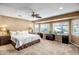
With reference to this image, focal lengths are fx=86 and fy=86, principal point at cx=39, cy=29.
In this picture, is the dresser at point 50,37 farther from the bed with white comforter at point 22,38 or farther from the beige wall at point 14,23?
the beige wall at point 14,23

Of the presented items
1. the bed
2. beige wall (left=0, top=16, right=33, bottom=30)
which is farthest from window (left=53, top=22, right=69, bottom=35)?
→ beige wall (left=0, top=16, right=33, bottom=30)

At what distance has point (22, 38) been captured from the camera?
2.65m

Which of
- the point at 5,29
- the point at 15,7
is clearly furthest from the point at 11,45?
the point at 15,7

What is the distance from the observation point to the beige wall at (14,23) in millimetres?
2438

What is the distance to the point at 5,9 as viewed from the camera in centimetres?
238

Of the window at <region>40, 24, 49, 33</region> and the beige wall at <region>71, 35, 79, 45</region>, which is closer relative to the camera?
the beige wall at <region>71, 35, 79, 45</region>

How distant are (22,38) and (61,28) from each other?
1.22m

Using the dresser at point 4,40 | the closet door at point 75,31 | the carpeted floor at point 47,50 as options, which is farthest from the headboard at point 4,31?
the closet door at point 75,31

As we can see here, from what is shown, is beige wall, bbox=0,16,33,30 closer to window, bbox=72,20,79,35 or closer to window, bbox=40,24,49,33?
window, bbox=40,24,49,33

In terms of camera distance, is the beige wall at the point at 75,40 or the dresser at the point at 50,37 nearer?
the beige wall at the point at 75,40

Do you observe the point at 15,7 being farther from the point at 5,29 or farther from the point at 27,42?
the point at 27,42

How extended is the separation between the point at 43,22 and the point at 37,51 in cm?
90

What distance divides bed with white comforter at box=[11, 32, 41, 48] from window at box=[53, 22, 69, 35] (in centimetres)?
59

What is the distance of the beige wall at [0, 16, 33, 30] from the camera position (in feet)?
8.00
